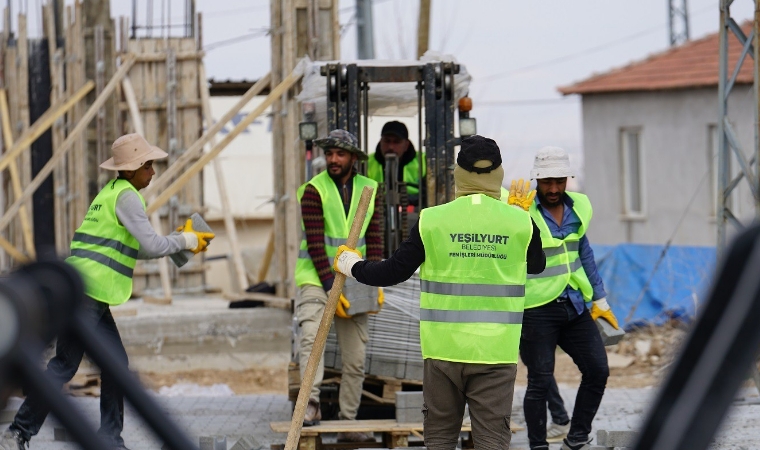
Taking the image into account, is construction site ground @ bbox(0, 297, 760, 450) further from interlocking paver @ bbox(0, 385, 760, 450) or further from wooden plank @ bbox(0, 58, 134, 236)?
wooden plank @ bbox(0, 58, 134, 236)

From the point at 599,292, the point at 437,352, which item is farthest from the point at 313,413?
the point at 437,352

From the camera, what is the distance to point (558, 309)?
7.24m

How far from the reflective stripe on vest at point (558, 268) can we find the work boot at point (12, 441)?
310 centimetres

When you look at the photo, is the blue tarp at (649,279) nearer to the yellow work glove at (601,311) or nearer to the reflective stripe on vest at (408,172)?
the reflective stripe on vest at (408,172)

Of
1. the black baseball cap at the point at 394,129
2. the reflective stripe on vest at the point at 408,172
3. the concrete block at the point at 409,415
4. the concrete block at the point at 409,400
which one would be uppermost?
the black baseball cap at the point at 394,129

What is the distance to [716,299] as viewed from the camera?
1463 mm

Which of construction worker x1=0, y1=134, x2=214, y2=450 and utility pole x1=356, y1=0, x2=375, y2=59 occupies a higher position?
utility pole x1=356, y1=0, x2=375, y2=59

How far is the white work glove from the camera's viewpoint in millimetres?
7535

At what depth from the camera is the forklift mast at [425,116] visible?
901cm

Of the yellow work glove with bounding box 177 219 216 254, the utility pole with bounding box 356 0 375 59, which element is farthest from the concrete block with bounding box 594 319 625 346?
the utility pole with bounding box 356 0 375 59

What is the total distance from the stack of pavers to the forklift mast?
25.7 inches

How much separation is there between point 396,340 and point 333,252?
2.84 feet

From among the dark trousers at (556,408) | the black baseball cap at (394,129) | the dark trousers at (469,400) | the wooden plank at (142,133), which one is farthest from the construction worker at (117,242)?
the wooden plank at (142,133)

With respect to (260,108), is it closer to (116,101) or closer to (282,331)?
(282,331)
